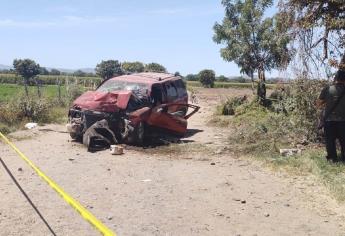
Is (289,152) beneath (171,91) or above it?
beneath

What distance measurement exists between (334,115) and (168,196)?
3.93 meters

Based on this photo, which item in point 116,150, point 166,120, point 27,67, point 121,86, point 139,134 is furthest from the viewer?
point 27,67

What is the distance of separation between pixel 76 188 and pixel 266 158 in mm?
4112

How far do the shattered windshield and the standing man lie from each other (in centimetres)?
597

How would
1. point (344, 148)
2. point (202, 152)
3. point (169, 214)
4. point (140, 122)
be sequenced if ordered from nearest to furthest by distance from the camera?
point (169, 214), point (344, 148), point (202, 152), point (140, 122)

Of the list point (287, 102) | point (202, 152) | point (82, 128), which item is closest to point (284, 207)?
point (202, 152)

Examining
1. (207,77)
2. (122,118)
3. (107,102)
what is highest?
(207,77)

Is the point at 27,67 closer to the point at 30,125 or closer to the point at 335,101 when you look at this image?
the point at 30,125

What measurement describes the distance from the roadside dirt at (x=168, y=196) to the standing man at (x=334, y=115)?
3.96 feet

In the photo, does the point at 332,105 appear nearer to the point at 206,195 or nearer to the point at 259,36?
the point at 206,195

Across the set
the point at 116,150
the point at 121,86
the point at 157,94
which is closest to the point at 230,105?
the point at 157,94

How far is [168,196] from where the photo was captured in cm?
793

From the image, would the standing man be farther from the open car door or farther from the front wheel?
the front wheel

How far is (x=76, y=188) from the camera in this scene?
27.8 ft
